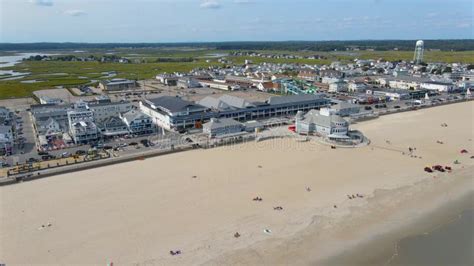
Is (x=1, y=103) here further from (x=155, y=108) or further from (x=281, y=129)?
(x=281, y=129)

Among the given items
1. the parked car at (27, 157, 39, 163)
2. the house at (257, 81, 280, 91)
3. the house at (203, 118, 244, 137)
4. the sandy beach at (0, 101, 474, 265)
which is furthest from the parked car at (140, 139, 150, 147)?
the house at (257, 81, 280, 91)

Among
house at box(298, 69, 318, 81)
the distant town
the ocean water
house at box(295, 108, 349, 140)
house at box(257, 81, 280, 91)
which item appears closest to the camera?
the ocean water

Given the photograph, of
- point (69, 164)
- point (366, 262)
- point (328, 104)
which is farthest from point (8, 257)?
point (328, 104)

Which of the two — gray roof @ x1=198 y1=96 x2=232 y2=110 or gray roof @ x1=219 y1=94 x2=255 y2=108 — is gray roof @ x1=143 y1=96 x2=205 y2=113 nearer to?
gray roof @ x1=198 y1=96 x2=232 y2=110

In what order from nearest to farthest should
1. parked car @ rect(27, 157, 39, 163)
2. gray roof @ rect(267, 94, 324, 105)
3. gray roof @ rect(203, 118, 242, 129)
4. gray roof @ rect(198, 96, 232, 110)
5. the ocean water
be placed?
the ocean water
parked car @ rect(27, 157, 39, 163)
gray roof @ rect(203, 118, 242, 129)
gray roof @ rect(198, 96, 232, 110)
gray roof @ rect(267, 94, 324, 105)

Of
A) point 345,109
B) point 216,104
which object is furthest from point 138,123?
point 345,109

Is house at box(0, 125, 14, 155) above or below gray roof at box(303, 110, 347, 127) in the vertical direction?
below

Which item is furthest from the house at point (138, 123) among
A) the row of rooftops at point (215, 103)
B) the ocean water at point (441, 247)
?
the ocean water at point (441, 247)
